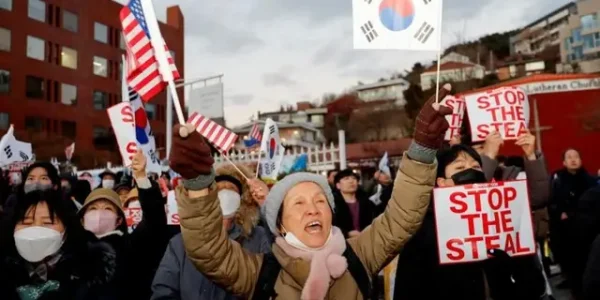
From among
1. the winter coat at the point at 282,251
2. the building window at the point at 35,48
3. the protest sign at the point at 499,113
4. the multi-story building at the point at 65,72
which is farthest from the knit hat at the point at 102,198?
the building window at the point at 35,48

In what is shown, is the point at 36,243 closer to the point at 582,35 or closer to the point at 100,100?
the point at 100,100

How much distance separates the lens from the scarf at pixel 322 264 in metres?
2.38

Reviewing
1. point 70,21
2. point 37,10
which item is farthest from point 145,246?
point 70,21

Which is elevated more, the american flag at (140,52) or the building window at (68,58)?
the building window at (68,58)

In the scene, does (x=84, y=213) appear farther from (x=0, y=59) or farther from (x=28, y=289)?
(x=0, y=59)

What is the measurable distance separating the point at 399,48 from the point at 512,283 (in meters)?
1.55

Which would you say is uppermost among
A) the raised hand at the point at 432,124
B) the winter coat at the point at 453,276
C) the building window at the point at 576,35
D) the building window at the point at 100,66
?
the building window at the point at 576,35

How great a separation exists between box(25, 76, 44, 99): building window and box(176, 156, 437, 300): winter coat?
137ft

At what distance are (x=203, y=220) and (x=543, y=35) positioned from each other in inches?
2944

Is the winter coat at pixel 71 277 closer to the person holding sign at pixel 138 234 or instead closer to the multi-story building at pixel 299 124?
the person holding sign at pixel 138 234

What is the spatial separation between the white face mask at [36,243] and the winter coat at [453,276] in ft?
7.15

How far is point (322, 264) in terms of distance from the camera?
8.00 feet

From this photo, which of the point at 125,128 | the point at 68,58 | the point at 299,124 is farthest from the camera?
the point at 299,124

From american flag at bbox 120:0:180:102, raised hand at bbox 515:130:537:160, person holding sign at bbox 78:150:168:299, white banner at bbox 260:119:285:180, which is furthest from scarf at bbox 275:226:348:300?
white banner at bbox 260:119:285:180
